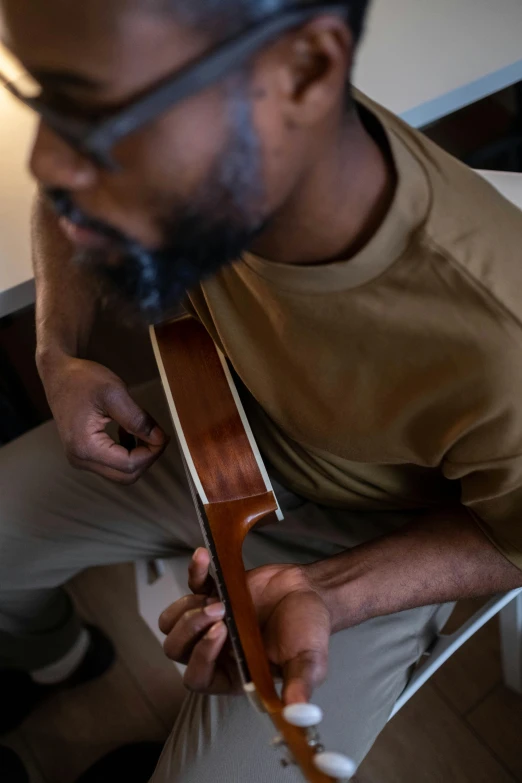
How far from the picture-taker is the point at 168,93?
1.35ft

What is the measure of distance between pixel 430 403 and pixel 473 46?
63 cm

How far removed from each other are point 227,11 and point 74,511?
2.27ft

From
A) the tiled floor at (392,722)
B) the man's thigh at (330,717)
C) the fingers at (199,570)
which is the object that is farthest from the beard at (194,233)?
the tiled floor at (392,722)

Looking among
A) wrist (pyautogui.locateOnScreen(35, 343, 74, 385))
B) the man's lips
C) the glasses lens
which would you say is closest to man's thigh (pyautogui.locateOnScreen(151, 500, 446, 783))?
wrist (pyautogui.locateOnScreen(35, 343, 74, 385))

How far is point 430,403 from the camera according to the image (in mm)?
580

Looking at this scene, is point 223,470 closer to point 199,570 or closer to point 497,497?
point 199,570

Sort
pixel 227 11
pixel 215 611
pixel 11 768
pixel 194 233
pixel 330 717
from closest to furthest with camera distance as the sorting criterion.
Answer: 1. pixel 227 11
2. pixel 194 233
3. pixel 215 611
4. pixel 330 717
5. pixel 11 768

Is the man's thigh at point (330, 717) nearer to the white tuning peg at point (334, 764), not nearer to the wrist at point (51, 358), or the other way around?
the white tuning peg at point (334, 764)

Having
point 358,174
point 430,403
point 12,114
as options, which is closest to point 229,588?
point 430,403

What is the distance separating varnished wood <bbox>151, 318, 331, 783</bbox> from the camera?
0.63 meters

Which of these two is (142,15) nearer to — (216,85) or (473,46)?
(216,85)

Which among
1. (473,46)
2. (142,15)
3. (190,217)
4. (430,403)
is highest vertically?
(142,15)

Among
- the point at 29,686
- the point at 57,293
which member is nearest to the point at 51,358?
the point at 57,293

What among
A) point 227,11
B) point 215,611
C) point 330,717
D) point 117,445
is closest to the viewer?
point 227,11
